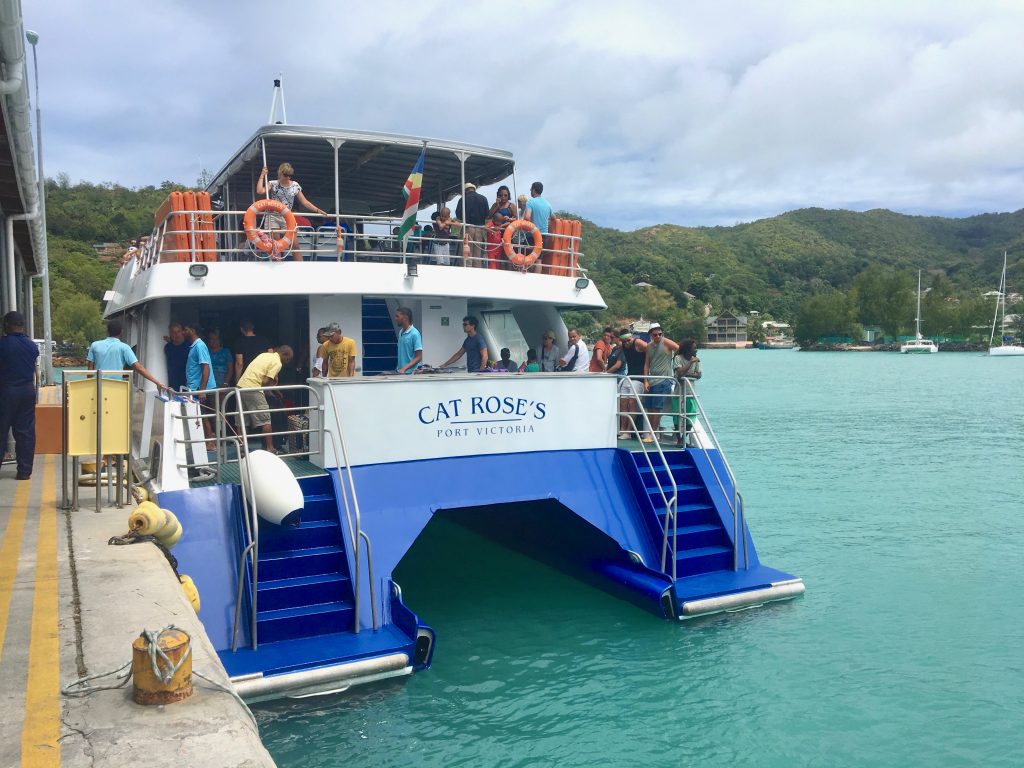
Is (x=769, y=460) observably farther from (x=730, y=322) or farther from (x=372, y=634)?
(x=730, y=322)

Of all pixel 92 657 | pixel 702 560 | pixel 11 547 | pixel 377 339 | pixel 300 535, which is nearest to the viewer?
pixel 92 657

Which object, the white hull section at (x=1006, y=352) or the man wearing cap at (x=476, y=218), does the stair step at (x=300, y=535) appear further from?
the white hull section at (x=1006, y=352)

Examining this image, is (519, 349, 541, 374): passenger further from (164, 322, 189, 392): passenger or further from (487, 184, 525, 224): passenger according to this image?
(164, 322, 189, 392): passenger

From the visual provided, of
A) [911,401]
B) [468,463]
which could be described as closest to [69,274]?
[911,401]

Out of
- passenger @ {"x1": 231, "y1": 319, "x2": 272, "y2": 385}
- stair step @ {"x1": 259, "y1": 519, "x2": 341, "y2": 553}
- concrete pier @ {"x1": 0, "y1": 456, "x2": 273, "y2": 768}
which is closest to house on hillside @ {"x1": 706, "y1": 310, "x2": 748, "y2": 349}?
passenger @ {"x1": 231, "y1": 319, "x2": 272, "y2": 385}

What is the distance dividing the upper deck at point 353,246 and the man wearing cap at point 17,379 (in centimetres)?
125

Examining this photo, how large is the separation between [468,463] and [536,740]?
7.93 ft

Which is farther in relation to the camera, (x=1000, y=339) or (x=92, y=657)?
(x=1000, y=339)

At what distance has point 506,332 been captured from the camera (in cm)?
1140

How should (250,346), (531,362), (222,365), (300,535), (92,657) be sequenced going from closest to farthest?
(92,657) → (300,535) → (222,365) → (531,362) → (250,346)

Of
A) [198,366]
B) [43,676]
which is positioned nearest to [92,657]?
[43,676]

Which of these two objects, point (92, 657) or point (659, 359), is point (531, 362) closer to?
point (659, 359)

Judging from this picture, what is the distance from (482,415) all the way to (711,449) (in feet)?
9.25

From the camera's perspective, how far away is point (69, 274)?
249 feet
